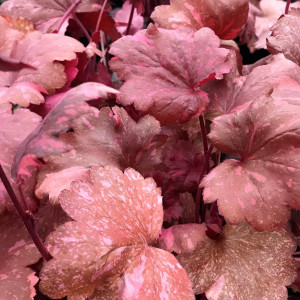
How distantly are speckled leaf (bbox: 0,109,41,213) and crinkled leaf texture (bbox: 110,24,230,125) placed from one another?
0.14m

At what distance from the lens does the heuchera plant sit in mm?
419

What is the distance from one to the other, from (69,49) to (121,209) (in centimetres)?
29

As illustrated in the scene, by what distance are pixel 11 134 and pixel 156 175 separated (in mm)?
225

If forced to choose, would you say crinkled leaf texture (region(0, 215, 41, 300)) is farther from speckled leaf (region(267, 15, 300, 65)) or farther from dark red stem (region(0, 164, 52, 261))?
speckled leaf (region(267, 15, 300, 65))

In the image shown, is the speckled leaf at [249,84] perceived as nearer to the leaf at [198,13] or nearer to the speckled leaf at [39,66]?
the leaf at [198,13]

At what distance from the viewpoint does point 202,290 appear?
1.67 ft

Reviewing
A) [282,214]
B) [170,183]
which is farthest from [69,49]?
[282,214]

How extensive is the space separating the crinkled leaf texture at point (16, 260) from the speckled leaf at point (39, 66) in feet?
0.63

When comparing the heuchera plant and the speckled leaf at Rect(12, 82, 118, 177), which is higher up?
the speckled leaf at Rect(12, 82, 118, 177)

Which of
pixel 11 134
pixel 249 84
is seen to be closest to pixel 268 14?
pixel 249 84

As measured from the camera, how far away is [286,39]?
644mm

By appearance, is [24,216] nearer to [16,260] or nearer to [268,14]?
[16,260]

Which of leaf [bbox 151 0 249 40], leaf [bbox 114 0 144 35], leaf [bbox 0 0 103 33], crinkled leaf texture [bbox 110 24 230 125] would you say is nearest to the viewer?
crinkled leaf texture [bbox 110 24 230 125]

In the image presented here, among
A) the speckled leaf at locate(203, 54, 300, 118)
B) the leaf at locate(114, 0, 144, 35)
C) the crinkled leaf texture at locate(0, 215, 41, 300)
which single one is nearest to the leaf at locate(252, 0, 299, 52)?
the leaf at locate(114, 0, 144, 35)
